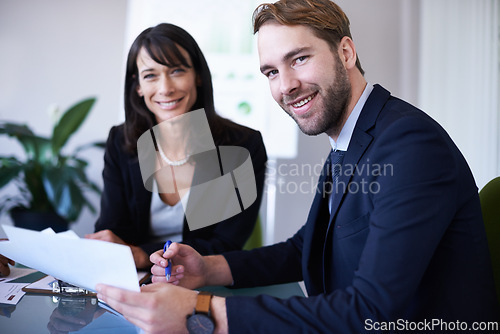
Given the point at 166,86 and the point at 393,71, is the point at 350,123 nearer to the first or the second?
the point at 166,86

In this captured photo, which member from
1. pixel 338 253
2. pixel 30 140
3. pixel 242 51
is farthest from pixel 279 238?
pixel 30 140

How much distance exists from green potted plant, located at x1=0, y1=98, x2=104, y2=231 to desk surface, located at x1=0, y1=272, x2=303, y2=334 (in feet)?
6.08

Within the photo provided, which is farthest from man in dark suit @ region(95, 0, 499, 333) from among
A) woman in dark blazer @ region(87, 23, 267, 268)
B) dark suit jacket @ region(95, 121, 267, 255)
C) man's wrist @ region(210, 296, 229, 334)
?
woman in dark blazer @ region(87, 23, 267, 268)

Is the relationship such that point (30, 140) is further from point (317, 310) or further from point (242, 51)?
point (317, 310)

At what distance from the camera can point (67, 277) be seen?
0.88 meters

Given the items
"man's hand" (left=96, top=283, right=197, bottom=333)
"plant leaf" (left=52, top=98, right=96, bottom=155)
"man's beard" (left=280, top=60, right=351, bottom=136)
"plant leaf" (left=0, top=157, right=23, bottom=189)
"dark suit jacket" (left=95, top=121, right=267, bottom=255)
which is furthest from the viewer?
"plant leaf" (left=52, top=98, right=96, bottom=155)

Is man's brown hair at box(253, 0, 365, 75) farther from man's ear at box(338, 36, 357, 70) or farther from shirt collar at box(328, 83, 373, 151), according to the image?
shirt collar at box(328, 83, 373, 151)

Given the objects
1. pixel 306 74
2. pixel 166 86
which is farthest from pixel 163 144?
pixel 306 74

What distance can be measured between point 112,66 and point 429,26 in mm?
2235

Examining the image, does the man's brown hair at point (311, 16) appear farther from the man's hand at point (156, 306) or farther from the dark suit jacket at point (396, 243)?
the man's hand at point (156, 306)

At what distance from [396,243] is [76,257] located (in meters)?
0.59

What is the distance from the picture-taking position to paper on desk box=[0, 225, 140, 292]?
705 mm

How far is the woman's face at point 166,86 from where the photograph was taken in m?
1.64

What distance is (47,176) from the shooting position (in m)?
2.67
